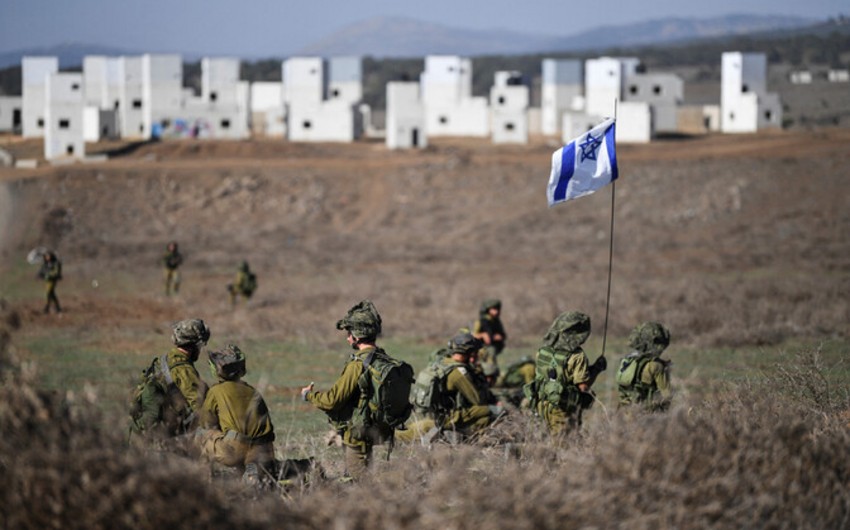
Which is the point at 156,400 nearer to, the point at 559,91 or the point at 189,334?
the point at 189,334

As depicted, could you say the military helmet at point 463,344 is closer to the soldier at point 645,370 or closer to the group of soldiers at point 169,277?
the soldier at point 645,370

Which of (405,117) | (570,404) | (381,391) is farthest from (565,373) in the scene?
(405,117)

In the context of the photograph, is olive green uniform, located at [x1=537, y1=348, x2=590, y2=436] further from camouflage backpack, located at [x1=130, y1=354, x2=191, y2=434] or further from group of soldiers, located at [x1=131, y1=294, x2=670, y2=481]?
camouflage backpack, located at [x1=130, y1=354, x2=191, y2=434]

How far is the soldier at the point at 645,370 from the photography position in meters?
11.6

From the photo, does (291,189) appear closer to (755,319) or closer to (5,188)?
(5,188)

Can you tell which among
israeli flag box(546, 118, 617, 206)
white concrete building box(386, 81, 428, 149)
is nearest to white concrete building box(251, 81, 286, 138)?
white concrete building box(386, 81, 428, 149)

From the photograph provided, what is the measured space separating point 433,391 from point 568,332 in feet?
4.75

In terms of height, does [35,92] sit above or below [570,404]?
above

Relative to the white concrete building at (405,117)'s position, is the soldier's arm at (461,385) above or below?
below

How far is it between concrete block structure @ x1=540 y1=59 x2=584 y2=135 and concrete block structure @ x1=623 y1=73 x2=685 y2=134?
15.4 feet

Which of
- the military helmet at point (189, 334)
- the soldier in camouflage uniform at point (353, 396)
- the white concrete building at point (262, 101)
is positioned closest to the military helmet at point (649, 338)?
the soldier in camouflage uniform at point (353, 396)

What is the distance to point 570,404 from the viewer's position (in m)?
11.2

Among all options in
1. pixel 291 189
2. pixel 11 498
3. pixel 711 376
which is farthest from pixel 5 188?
pixel 11 498

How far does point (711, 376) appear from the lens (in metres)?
17.7
